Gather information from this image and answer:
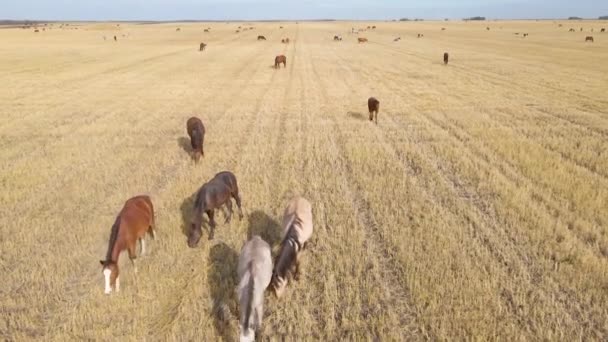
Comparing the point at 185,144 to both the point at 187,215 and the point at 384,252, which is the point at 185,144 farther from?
the point at 384,252

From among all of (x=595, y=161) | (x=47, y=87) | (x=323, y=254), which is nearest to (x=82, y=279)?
(x=323, y=254)

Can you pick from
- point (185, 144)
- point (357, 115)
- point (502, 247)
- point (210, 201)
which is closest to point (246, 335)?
point (210, 201)

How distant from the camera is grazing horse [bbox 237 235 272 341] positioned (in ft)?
15.8

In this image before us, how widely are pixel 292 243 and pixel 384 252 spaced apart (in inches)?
75.6

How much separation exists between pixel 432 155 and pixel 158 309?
8878 mm

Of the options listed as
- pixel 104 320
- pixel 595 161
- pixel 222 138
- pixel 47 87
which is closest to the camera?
pixel 104 320

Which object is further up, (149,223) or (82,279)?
(149,223)

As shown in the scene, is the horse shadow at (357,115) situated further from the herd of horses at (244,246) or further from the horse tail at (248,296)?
the horse tail at (248,296)

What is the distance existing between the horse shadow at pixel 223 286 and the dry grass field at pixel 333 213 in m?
0.03

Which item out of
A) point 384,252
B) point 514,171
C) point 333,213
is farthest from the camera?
point 514,171

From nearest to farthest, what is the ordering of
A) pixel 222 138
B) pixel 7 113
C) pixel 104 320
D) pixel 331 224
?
pixel 104 320
pixel 331 224
pixel 222 138
pixel 7 113

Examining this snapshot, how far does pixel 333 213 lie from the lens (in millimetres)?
8852

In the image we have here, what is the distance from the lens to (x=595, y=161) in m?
11.7

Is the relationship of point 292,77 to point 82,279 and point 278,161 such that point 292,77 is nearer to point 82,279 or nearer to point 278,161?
point 278,161
